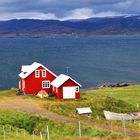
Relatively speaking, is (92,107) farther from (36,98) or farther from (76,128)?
(76,128)

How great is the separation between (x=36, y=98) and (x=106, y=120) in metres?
15.5

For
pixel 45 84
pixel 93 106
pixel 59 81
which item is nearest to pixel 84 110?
pixel 93 106

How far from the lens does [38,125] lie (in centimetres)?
5988

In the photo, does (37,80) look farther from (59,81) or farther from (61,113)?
(61,113)

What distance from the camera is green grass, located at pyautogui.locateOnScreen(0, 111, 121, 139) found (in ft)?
178

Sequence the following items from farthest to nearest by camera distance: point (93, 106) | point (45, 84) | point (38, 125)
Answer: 1. point (45, 84)
2. point (93, 106)
3. point (38, 125)

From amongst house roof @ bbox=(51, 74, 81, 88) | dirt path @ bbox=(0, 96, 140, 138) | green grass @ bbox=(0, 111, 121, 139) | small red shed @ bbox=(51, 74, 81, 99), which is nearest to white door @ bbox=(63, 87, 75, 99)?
small red shed @ bbox=(51, 74, 81, 99)

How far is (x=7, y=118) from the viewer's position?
205 feet

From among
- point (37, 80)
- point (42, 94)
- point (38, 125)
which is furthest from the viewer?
point (37, 80)

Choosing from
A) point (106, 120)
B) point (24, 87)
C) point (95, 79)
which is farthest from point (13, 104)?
point (95, 79)

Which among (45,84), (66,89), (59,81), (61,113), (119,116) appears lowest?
(119,116)

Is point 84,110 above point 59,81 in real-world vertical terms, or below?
below

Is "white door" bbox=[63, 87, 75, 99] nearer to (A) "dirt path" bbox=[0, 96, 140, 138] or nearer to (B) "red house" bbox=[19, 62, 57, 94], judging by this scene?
(A) "dirt path" bbox=[0, 96, 140, 138]

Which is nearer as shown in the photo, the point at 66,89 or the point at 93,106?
the point at 93,106
